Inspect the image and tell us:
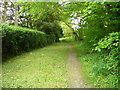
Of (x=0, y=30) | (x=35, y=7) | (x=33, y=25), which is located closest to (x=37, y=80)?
(x=0, y=30)

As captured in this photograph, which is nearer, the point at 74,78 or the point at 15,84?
the point at 15,84

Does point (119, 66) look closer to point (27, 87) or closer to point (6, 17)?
point (27, 87)

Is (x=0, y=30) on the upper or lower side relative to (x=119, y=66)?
upper

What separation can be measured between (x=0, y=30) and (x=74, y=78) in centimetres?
404

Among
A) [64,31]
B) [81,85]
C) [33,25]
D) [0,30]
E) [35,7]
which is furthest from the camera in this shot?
[64,31]

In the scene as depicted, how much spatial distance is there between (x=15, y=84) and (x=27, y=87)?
0.43 m

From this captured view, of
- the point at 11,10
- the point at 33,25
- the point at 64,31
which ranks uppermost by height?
the point at 11,10

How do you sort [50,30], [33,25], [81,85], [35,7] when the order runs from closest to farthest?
[81,85] → [35,7] → [33,25] → [50,30]

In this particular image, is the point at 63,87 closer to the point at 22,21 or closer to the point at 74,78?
the point at 74,78

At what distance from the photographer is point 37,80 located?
387 cm

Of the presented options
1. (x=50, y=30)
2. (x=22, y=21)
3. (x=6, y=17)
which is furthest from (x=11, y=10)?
(x=50, y=30)

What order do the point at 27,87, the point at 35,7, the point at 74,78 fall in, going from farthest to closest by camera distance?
the point at 35,7 → the point at 74,78 → the point at 27,87

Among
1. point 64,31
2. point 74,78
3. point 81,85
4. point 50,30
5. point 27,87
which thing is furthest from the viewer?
point 64,31

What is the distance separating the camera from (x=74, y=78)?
4152mm
